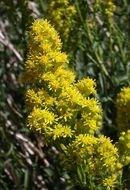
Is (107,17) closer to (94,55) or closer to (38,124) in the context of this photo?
(94,55)

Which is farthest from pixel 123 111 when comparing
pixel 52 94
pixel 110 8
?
pixel 110 8

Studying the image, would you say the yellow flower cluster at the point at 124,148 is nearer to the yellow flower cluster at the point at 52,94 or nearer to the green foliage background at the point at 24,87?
the yellow flower cluster at the point at 52,94

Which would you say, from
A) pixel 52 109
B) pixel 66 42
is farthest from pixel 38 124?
→ pixel 66 42

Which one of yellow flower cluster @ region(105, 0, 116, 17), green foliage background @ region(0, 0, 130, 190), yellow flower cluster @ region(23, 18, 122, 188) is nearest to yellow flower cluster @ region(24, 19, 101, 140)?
yellow flower cluster @ region(23, 18, 122, 188)

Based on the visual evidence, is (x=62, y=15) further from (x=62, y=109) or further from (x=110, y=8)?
(x=62, y=109)

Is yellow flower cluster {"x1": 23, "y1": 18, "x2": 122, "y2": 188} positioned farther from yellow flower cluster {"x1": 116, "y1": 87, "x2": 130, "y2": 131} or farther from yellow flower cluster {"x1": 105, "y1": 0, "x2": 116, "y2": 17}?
yellow flower cluster {"x1": 105, "y1": 0, "x2": 116, "y2": 17}
